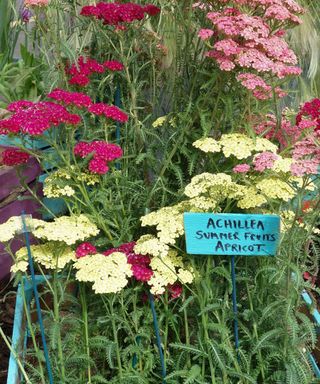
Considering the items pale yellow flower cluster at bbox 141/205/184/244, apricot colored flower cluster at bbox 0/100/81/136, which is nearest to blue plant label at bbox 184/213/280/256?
pale yellow flower cluster at bbox 141/205/184/244

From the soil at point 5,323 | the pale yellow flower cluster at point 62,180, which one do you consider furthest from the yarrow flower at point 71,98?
the soil at point 5,323

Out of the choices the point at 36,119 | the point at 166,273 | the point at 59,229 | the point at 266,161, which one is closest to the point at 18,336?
the point at 59,229

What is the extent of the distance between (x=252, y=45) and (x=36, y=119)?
58 cm

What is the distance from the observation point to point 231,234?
1692 mm

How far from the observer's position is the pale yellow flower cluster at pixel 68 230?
1698mm

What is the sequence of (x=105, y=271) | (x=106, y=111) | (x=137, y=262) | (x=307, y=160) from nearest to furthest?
1. (x=307, y=160)
2. (x=105, y=271)
3. (x=137, y=262)
4. (x=106, y=111)

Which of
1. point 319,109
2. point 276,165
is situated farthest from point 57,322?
point 319,109

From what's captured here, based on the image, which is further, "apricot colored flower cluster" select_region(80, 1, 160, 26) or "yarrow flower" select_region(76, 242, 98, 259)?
"apricot colored flower cluster" select_region(80, 1, 160, 26)

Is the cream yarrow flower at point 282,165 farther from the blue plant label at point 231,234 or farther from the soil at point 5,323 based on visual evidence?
the soil at point 5,323

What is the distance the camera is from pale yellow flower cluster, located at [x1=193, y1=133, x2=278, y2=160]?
5.72ft

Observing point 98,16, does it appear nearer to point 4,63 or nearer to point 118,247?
point 118,247

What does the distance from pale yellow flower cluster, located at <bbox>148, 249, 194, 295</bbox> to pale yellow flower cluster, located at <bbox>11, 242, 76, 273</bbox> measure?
221 millimetres

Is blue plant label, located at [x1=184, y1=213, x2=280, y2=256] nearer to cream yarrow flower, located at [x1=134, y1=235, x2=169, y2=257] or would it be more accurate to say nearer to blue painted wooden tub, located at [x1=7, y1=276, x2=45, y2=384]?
cream yarrow flower, located at [x1=134, y1=235, x2=169, y2=257]

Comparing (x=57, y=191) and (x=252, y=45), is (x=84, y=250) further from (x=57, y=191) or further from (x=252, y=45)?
(x=252, y=45)
